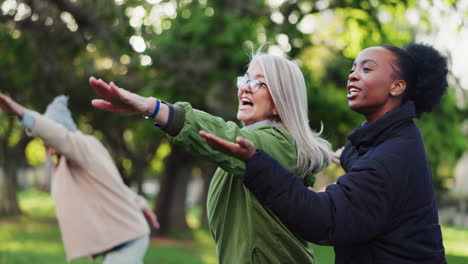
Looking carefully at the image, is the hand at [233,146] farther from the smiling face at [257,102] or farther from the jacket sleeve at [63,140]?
the jacket sleeve at [63,140]

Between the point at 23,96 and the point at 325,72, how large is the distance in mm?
9331

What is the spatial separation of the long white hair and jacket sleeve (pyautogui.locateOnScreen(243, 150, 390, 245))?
0.57 meters

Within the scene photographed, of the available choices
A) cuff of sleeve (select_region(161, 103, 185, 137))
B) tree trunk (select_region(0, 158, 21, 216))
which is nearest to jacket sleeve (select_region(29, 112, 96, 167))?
cuff of sleeve (select_region(161, 103, 185, 137))

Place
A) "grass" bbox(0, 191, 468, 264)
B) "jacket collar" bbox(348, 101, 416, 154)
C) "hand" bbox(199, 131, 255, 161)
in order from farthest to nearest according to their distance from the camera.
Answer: "grass" bbox(0, 191, 468, 264)
"jacket collar" bbox(348, 101, 416, 154)
"hand" bbox(199, 131, 255, 161)

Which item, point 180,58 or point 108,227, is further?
point 180,58

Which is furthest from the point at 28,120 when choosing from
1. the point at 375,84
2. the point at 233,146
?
the point at 375,84

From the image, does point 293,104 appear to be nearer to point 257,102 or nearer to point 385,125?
point 257,102

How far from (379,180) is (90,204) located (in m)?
3.26

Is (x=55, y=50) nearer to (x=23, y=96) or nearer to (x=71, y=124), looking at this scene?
(x=23, y=96)

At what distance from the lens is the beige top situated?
5.06 metres

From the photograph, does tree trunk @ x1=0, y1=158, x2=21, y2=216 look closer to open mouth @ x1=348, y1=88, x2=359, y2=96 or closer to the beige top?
the beige top

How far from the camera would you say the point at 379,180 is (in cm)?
243

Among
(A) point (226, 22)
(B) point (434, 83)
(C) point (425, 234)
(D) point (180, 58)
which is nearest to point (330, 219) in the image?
(C) point (425, 234)

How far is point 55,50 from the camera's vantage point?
47.7ft
